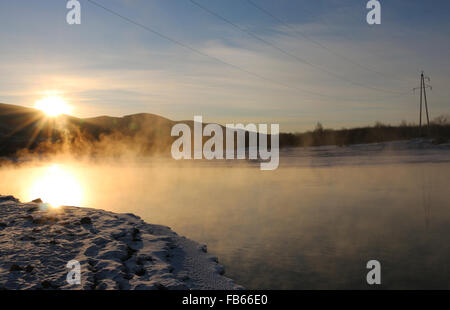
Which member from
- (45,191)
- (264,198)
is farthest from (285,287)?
(45,191)

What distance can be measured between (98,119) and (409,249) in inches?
6735

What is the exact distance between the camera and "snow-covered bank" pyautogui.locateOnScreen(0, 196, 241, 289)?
540 cm

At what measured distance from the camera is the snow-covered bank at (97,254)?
540 centimetres

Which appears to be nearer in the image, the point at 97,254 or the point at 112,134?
the point at 97,254

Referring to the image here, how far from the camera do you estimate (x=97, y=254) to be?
6.55 m

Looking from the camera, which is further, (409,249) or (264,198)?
(264,198)

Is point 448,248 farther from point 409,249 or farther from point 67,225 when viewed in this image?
point 67,225

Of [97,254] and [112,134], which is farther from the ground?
[112,134]

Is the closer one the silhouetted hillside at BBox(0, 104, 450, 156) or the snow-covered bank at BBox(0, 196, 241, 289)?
the snow-covered bank at BBox(0, 196, 241, 289)

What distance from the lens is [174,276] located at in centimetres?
594

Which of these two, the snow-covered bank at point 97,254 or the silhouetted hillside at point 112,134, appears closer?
the snow-covered bank at point 97,254

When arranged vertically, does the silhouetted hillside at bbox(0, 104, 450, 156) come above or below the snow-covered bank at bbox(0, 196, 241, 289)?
above

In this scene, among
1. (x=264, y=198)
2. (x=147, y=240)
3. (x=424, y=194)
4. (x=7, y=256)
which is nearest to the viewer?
(x=7, y=256)

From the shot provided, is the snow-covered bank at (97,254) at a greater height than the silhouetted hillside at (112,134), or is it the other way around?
the silhouetted hillside at (112,134)
